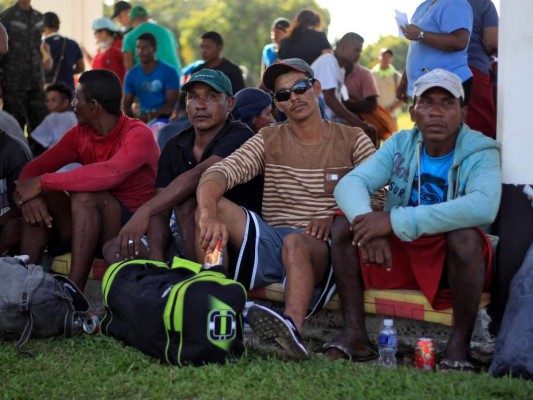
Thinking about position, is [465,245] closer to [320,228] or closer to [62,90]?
[320,228]

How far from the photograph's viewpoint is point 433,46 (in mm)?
6465

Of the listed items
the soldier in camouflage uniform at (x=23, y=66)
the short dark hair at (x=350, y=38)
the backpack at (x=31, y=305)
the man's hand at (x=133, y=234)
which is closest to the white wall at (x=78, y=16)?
the soldier in camouflage uniform at (x=23, y=66)

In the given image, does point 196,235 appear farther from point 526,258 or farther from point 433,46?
point 433,46

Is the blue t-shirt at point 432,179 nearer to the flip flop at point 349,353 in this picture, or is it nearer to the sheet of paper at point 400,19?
the flip flop at point 349,353

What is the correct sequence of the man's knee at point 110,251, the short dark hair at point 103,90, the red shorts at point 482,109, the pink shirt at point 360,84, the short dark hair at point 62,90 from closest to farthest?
the man's knee at point 110,251 → the short dark hair at point 103,90 → the red shorts at point 482,109 → the short dark hair at point 62,90 → the pink shirt at point 360,84

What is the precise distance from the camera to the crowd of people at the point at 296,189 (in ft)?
15.0

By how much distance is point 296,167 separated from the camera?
5.34 metres

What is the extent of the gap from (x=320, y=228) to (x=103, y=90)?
190cm

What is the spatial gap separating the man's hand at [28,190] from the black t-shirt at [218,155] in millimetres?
755

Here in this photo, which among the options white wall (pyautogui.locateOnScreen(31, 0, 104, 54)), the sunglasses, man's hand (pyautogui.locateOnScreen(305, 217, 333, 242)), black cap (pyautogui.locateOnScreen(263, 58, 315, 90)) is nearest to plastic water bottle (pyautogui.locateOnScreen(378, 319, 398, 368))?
man's hand (pyautogui.locateOnScreen(305, 217, 333, 242))

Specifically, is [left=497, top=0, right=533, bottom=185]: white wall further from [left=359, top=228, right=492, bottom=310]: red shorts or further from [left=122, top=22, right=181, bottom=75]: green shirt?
[left=122, top=22, right=181, bottom=75]: green shirt

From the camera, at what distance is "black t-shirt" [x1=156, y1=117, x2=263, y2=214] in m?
5.65

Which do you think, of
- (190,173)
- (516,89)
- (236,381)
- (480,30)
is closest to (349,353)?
(236,381)

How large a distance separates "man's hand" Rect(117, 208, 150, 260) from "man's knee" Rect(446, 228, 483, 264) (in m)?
1.92
